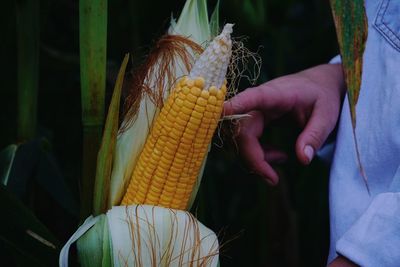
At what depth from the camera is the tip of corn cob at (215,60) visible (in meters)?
0.69

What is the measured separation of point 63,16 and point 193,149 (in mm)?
878

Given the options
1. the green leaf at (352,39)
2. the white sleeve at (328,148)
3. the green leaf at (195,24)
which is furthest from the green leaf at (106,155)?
the white sleeve at (328,148)

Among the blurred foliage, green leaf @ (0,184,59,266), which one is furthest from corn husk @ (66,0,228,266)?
the blurred foliage

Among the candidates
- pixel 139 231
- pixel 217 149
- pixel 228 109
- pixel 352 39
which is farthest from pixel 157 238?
pixel 217 149

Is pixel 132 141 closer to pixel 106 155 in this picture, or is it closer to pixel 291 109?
pixel 106 155

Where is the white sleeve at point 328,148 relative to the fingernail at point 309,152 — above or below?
below

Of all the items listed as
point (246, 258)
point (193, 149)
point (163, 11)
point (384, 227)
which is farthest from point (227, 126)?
point (246, 258)

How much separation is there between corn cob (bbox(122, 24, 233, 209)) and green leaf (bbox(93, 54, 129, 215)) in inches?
1.2

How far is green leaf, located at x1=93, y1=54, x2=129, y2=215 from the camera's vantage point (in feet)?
2.34

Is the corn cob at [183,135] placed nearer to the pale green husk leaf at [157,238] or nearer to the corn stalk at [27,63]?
the pale green husk leaf at [157,238]

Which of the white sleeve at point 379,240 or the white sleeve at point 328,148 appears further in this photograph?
the white sleeve at point 328,148

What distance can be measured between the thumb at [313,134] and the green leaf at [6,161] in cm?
46

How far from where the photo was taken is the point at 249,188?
5.95 ft

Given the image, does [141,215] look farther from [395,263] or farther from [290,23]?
[290,23]
